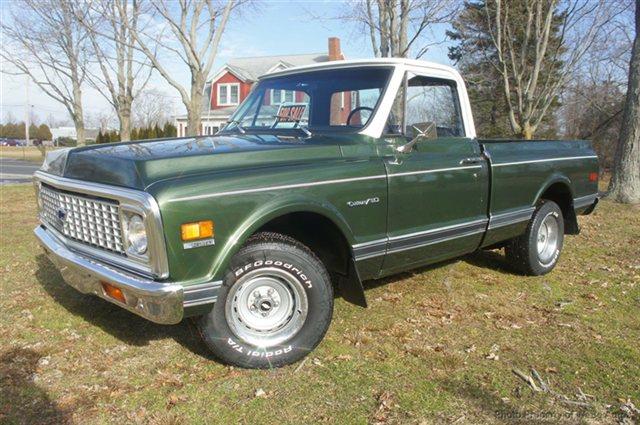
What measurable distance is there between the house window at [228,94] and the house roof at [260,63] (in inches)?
27.5

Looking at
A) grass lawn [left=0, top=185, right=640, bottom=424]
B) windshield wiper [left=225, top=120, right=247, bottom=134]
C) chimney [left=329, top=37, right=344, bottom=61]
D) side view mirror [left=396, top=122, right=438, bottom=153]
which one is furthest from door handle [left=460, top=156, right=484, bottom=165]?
chimney [left=329, top=37, right=344, bottom=61]

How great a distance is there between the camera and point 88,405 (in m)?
2.94

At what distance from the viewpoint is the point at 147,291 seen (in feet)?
9.15

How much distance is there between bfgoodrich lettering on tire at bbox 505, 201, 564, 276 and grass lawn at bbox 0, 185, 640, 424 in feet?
0.84

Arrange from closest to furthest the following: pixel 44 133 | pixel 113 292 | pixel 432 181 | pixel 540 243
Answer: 1. pixel 113 292
2. pixel 432 181
3. pixel 540 243
4. pixel 44 133

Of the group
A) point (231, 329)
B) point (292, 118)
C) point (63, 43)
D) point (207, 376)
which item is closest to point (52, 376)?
point (207, 376)

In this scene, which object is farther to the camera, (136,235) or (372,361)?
(372,361)

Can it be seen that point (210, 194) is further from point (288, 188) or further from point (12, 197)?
point (12, 197)

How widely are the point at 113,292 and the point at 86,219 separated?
1.83 ft

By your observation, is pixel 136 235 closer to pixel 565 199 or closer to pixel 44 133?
pixel 565 199

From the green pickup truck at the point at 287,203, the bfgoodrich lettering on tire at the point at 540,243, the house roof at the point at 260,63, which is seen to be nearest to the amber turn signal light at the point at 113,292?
the green pickup truck at the point at 287,203

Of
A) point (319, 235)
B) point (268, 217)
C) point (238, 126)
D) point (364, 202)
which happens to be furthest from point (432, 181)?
point (238, 126)

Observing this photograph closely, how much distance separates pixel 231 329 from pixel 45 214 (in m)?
1.87

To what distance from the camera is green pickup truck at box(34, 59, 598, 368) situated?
→ 2.90 metres
